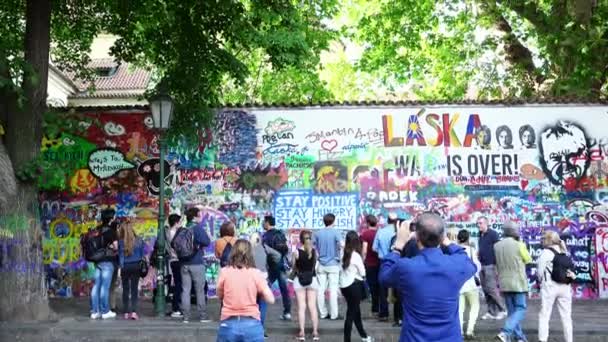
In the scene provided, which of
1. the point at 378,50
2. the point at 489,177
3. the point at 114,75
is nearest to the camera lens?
the point at 489,177

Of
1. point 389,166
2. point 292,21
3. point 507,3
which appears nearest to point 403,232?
point 292,21

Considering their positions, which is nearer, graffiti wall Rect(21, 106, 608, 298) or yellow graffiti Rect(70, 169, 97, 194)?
graffiti wall Rect(21, 106, 608, 298)

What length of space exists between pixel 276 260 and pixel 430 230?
712cm

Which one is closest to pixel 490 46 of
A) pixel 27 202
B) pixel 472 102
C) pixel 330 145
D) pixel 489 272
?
pixel 472 102

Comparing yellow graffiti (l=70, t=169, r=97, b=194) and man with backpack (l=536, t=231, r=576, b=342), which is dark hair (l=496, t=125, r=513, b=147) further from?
yellow graffiti (l=70, t=169, r=97, b=194)

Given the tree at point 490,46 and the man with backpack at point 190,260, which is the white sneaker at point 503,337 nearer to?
the man with backpack at point 190,260

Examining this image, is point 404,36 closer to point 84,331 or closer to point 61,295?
point 61,295

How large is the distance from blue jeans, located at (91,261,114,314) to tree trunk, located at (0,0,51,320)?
824 mm

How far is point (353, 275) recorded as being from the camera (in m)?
9.76

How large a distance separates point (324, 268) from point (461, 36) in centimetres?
1264

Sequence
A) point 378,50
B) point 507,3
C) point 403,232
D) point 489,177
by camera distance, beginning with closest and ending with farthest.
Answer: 1. point 403,232
2. point 489,177
3. point 507,3
4. point 378,50

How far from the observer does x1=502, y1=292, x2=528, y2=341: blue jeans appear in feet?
31.9

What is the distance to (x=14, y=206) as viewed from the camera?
11125mm

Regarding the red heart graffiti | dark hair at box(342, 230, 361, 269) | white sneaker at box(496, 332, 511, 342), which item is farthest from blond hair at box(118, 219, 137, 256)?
white sneaker at box(496, 332, 511, 342)
